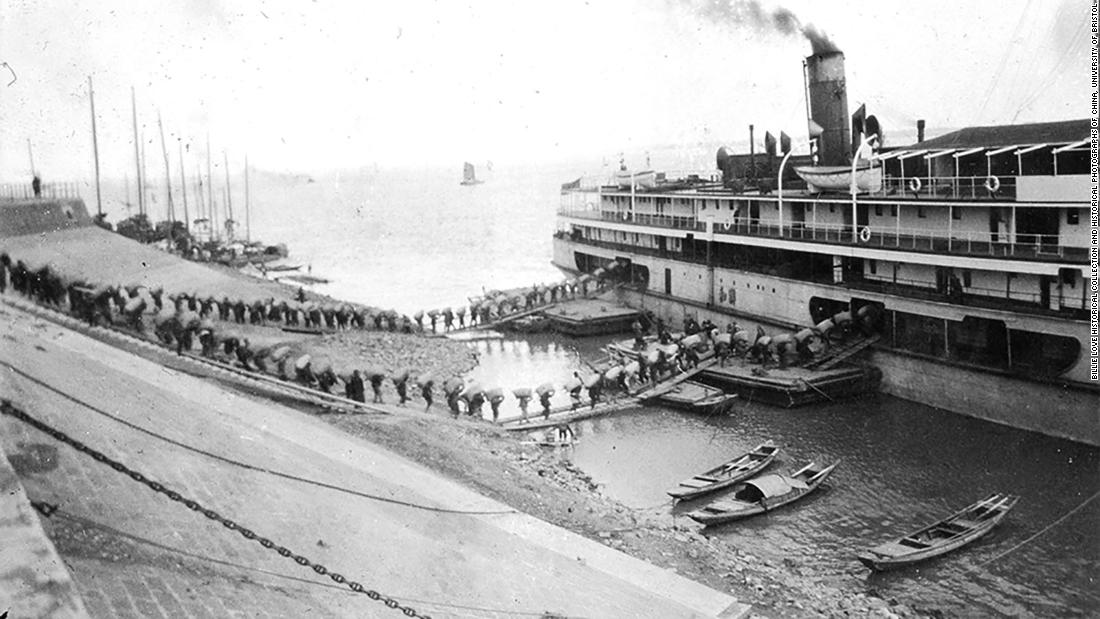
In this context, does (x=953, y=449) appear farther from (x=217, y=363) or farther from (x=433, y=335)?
(x=433, y=335)

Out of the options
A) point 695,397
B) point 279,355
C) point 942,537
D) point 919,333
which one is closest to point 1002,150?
point 919,333

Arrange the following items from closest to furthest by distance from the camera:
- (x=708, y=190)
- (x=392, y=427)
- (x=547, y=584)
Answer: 1. (x=547, y=584)
2. (x=392, y=427)
3. (x=708, y=190)

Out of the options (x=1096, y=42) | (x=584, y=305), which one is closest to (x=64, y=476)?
(x=1096, y=42)

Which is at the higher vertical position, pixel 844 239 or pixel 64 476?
pixel 844 239

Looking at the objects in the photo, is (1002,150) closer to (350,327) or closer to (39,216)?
(350,327)

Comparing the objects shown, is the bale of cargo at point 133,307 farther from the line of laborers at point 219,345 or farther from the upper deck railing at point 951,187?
the upper deck railing at point 951,187
